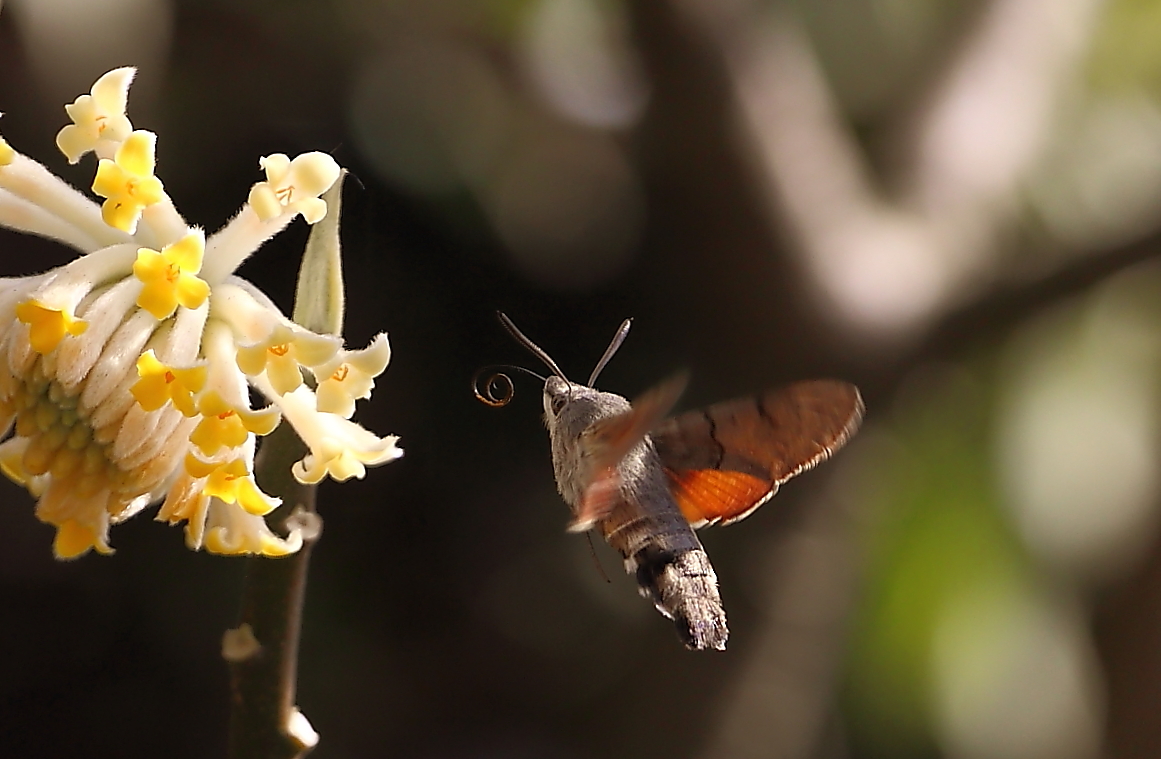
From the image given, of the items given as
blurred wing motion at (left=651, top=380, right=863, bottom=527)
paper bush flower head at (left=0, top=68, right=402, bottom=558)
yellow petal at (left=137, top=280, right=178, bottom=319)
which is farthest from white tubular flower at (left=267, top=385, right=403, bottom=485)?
blurred wing motion at (left=651, top=380, right=863, bottom=527)

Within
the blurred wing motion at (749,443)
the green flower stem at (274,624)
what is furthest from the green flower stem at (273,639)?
the blurred wing motion at (749,443)

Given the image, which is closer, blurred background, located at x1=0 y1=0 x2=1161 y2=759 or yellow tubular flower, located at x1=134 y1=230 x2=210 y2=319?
yellow tubular flower, located at x1=134 y1=230 x2=210 y2=319

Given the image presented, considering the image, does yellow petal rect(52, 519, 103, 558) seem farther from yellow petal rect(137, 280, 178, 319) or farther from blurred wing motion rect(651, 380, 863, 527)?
blurred wing motion rect(651, 380, 863, 527)

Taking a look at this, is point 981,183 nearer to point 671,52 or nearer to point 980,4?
point 980,4

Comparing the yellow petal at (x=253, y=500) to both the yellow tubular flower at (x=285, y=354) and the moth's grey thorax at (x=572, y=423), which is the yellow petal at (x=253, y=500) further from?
the moth's grey thorax at (x=572, y=423)

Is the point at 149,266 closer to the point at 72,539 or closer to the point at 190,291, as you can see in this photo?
the point at 190,291

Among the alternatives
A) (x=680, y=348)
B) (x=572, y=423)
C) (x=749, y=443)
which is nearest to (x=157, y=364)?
(x=572, y=423)
